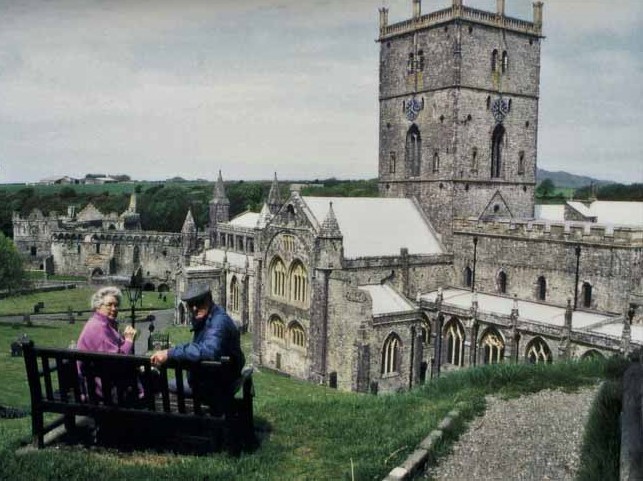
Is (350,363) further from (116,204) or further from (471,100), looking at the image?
(116,204)

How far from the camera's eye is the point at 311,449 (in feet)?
28.7

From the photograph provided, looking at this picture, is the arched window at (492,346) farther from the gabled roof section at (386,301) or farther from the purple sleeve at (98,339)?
the purple sleeve at (98,339)

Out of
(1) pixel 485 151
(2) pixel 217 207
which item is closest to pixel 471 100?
(1) pixel 485 151

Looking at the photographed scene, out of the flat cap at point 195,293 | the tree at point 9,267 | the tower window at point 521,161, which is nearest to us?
the flat cap at point 195,293

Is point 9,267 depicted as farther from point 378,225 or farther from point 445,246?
point 445,246

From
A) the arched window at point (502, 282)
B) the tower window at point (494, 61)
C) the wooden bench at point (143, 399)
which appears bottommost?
the arched window at point (502, 282)

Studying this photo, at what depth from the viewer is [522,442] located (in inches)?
351

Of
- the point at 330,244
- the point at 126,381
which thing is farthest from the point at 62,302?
the point at 126,381

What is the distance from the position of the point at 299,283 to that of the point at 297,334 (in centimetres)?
274

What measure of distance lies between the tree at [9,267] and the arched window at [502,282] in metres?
39.4

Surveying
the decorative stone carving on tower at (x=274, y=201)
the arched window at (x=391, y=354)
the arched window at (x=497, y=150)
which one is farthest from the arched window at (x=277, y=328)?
the decorative stone carving on tower at (x=274, y=201)

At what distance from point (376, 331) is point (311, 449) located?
2049cm

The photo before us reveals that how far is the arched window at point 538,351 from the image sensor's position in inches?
1008

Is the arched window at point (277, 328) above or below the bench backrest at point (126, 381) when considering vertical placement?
below
